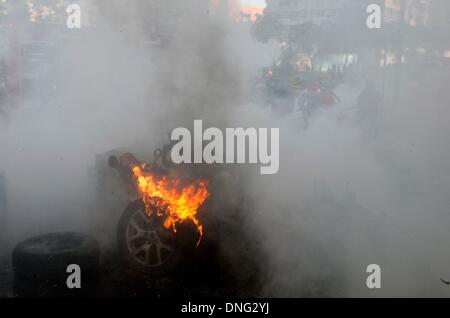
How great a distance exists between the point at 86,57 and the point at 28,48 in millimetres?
2942

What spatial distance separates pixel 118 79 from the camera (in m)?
7.12

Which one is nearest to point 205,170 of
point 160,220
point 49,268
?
point 160,220

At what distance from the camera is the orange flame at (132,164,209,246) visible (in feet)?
14.5

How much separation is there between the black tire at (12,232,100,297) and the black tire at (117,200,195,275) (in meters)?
0.41

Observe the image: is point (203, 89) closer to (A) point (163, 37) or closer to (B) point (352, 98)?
Answer: (A) point (163, 37)

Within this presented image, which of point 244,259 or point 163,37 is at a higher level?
point 163,37

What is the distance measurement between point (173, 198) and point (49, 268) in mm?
1405

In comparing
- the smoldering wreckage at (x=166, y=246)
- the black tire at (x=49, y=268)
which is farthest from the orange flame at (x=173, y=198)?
the black tire at (x=49, y=268)

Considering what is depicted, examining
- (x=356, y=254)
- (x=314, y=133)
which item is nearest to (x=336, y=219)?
(x=356, y=254)

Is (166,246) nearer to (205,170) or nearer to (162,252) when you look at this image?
(162,252)

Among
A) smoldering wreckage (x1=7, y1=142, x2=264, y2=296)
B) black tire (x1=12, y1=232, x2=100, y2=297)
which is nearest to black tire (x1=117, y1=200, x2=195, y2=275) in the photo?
smoldering wreckage (x1=7, y1=142, x2=264, y2=296)

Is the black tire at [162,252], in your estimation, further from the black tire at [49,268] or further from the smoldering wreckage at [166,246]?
the black tire at [49,268]
